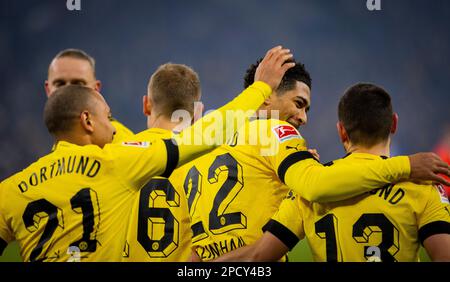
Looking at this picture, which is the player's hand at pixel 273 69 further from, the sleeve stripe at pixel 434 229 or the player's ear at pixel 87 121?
the sleeve stripe at pixel 434 229

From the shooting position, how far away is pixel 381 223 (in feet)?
9.65

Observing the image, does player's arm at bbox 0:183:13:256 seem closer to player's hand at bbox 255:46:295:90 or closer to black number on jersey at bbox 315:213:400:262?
player's hand at bbox 255:46:295:90

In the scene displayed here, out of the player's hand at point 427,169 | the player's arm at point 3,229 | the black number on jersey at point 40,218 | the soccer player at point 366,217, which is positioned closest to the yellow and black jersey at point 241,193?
the soccer player at point 366,217

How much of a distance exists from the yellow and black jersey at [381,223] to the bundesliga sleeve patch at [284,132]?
43cm

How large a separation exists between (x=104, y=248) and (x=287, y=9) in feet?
36.9

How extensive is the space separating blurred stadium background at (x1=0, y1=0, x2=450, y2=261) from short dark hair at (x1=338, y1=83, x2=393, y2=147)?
9.47 m

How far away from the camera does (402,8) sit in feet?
43.0

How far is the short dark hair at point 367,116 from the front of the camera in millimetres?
3168

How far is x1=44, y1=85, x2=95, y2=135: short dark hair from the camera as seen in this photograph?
3.10 metres

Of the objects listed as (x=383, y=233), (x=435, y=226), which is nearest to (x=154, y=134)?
(x=383, y=233)

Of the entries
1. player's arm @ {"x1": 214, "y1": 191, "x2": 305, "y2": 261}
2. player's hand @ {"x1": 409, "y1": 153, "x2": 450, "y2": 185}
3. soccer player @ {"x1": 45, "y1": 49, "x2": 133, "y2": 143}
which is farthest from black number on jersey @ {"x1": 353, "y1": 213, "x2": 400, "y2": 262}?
soccer player @ {"x1": 45, "y1": 49, "x2": 133, "y2": 143}

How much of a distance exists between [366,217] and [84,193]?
1.42 m

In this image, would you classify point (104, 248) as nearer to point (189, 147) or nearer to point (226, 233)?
point (189, 147)
